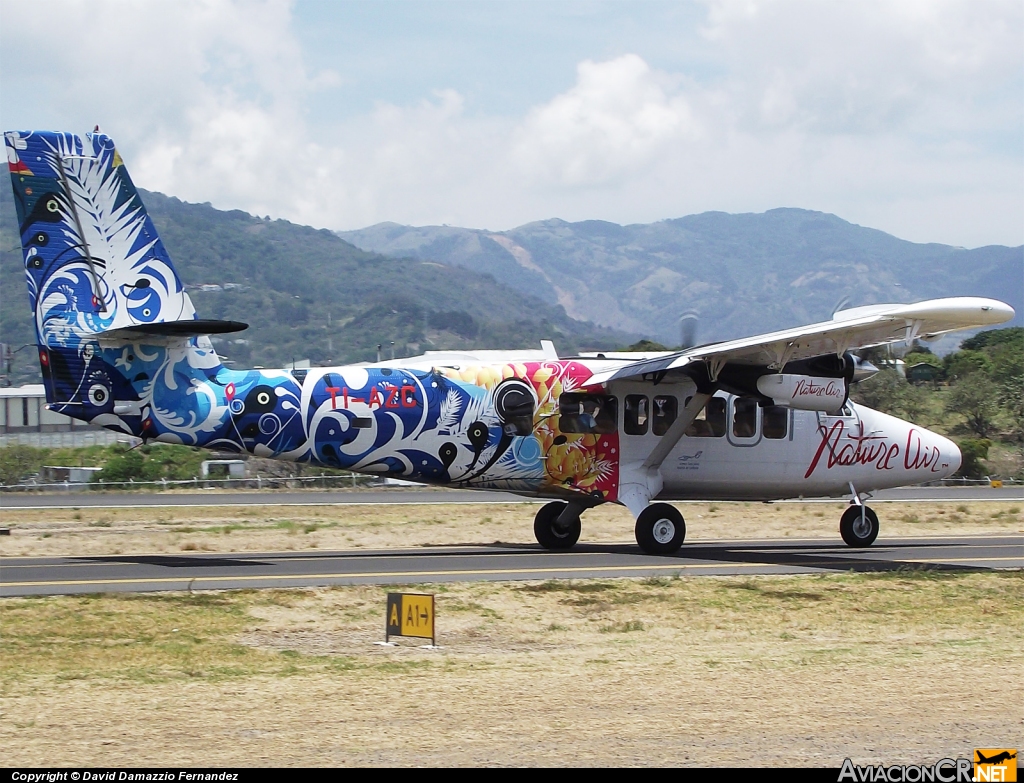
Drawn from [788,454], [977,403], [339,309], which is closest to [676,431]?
[788,454]

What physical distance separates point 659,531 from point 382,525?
418 inches

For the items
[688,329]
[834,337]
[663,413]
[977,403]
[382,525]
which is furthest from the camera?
[977,403]

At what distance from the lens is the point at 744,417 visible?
2342 centimetres

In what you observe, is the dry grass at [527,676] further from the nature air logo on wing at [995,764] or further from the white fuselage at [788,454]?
the white fuselage at [788,454]

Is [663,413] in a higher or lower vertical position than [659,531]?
higher

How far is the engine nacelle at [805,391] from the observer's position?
2153cm

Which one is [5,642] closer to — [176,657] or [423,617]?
[176,657]

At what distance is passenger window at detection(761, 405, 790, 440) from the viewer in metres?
23.6

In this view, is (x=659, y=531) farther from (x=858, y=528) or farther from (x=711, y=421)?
(x=858, y=528)

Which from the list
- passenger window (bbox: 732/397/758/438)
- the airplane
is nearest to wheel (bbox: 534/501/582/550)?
the airplane

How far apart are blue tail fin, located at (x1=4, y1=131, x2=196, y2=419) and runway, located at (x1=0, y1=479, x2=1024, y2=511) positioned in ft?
63.3

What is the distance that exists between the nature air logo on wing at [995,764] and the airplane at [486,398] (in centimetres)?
1077

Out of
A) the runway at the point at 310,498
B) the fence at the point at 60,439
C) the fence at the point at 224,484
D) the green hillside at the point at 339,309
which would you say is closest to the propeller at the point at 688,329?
the runway at the point at 310,498

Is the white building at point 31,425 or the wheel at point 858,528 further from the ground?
the white building at point 31,425
